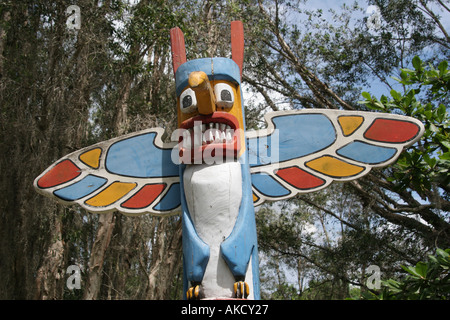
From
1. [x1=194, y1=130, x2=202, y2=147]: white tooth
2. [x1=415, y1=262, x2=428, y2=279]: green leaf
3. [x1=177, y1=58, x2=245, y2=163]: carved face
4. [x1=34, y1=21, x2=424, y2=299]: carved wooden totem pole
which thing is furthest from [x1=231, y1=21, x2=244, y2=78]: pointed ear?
[x1=415, y1=262, x2=428, y2=279]: green leaf

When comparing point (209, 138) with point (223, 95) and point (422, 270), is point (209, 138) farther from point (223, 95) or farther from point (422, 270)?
point (422, 270)

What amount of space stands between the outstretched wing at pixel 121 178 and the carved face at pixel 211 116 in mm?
542

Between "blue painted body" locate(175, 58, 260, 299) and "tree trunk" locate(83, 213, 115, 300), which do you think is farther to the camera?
"tree trunk" locate(83, 213, 115, 300)

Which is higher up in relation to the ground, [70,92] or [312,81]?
[312,81]

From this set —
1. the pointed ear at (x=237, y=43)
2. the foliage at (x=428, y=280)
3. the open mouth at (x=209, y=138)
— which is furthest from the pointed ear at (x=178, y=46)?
the foliage at (x=428, y=280)

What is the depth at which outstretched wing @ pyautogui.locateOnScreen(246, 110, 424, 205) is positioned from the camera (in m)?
4.64

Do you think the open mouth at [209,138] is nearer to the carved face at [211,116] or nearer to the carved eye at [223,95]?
the carved face at [211,116]

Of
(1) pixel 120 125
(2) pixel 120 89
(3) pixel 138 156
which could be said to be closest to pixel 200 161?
(3) pixel 138 156

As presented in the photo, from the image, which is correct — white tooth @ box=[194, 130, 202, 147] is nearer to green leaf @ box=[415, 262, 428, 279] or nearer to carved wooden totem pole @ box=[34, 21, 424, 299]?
carved wooden totem pole @ box=[34, 21, 424, 299]

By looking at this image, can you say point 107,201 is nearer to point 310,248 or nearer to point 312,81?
point 312,81

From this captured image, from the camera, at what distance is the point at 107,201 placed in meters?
4.98

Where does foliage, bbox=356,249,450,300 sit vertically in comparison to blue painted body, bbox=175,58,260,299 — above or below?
below

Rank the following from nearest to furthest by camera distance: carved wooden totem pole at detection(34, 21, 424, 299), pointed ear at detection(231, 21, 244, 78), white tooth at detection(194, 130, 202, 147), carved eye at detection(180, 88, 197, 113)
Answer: carved wooden totem pole at detection(34, 21, 424, 299) → white tooth at detection(194, 130, 202, 147) → carved eye at detection(180, 88, 197, 113) → pointed ear at detection(231, 21, 244, 78)
